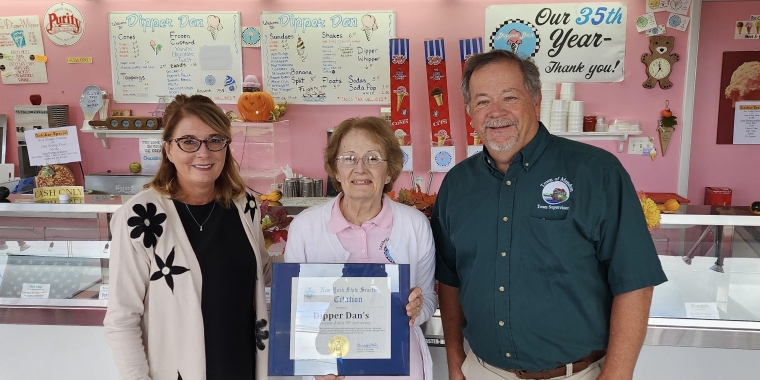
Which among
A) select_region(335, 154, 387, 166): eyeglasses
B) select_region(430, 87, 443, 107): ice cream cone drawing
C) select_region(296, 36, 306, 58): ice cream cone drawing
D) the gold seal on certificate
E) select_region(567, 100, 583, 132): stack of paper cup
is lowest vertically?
the gold seal on certificate

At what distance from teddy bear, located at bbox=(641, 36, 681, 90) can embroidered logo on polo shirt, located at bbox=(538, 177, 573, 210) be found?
410 cm

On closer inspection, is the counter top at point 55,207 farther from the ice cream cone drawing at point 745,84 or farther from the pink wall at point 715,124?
the ice cream cone drawing at point 745,84

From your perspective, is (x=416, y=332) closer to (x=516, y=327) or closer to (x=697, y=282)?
(x=516, y=327)

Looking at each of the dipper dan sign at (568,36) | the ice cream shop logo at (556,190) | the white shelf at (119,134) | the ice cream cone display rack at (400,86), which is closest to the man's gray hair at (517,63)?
the ice cream shop logo at (556,190)

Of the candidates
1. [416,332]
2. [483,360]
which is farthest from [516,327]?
[416,332]

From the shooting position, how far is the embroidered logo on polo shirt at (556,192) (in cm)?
184

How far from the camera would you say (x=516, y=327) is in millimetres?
1850

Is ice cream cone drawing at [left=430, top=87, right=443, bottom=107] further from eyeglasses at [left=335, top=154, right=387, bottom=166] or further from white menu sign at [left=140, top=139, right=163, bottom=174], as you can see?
eyeglasses at [left=335, top=154, right=387, bottom=166]

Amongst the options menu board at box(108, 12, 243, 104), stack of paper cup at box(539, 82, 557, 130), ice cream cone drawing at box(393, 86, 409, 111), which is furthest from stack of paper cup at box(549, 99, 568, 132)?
menu board at box(108, 12, 243, 104)

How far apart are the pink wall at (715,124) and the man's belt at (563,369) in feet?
14.1

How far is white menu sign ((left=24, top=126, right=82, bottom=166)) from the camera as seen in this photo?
2818mm

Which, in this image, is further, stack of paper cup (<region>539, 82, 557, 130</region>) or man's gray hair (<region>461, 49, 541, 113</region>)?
stack of paper cup (<region>539, 82, 557, 130</region>)

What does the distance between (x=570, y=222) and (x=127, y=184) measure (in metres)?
4.92

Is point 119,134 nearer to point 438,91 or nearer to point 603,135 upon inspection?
point 438,91
